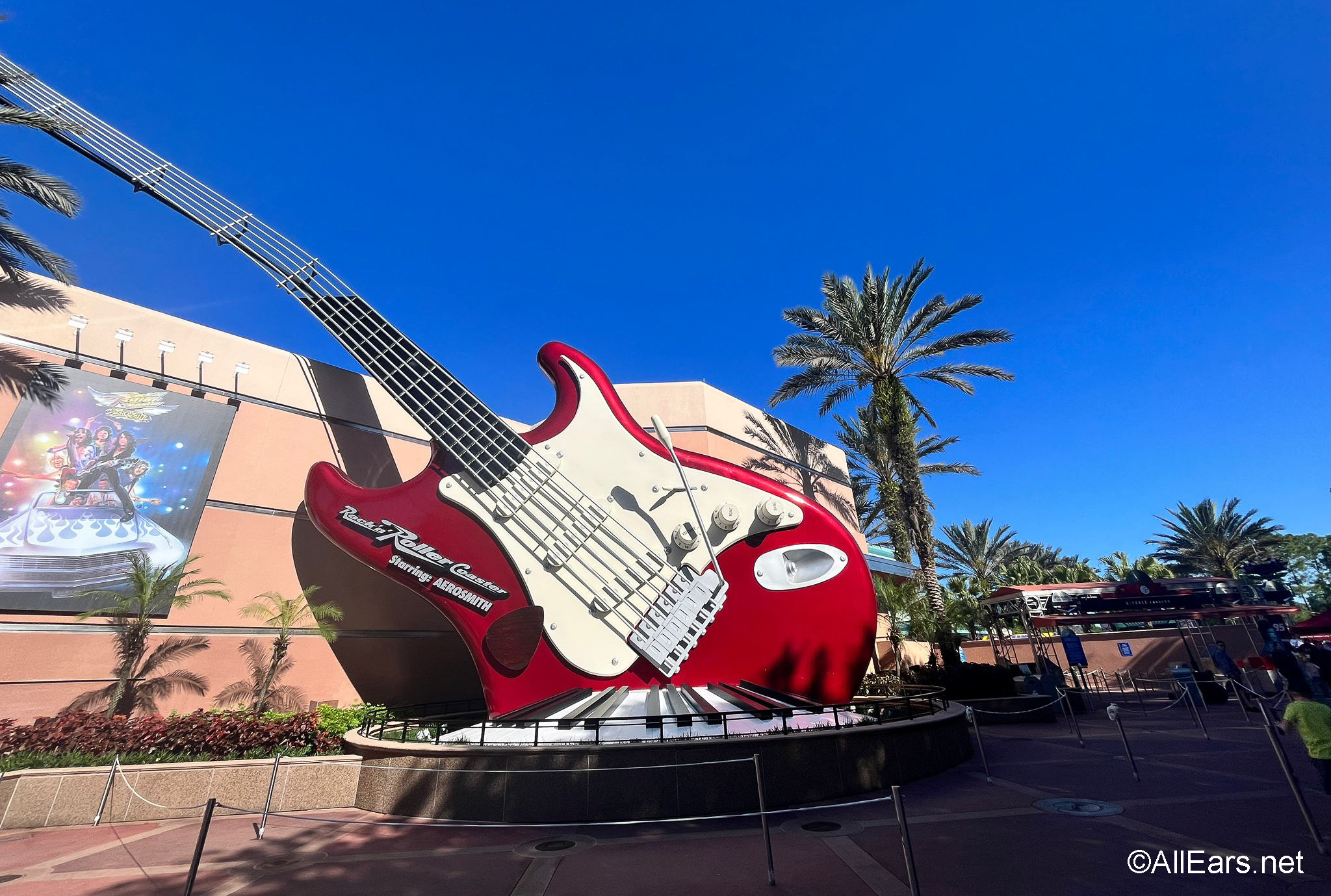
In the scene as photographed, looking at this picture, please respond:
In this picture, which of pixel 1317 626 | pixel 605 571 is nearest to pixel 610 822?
pixel 605 571

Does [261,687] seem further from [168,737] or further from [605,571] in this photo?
[605,571]

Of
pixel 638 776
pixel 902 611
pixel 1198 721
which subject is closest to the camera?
pixel 638 776

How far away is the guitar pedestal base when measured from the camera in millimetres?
7488

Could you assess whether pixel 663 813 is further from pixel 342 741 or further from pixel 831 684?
pixel 342 741

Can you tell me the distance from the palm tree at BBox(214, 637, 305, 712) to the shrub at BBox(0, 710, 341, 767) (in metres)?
2.34

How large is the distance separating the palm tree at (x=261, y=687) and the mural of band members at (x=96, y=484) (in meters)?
2.95

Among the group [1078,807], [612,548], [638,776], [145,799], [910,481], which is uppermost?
[910,481]

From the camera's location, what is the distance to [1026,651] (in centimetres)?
2827

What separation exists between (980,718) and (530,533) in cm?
1329

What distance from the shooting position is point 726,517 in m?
11.3

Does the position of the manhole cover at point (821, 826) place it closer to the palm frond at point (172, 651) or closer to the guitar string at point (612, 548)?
the guitar string at point (612, 548)

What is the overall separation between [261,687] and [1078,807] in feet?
A: 53.5

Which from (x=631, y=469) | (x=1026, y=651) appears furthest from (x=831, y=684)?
(x=1026, y=651)

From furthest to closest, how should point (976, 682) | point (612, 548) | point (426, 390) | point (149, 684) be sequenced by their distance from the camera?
point (976, 682)
point (426, 390)
point (149, 684)
point (612, 548)
